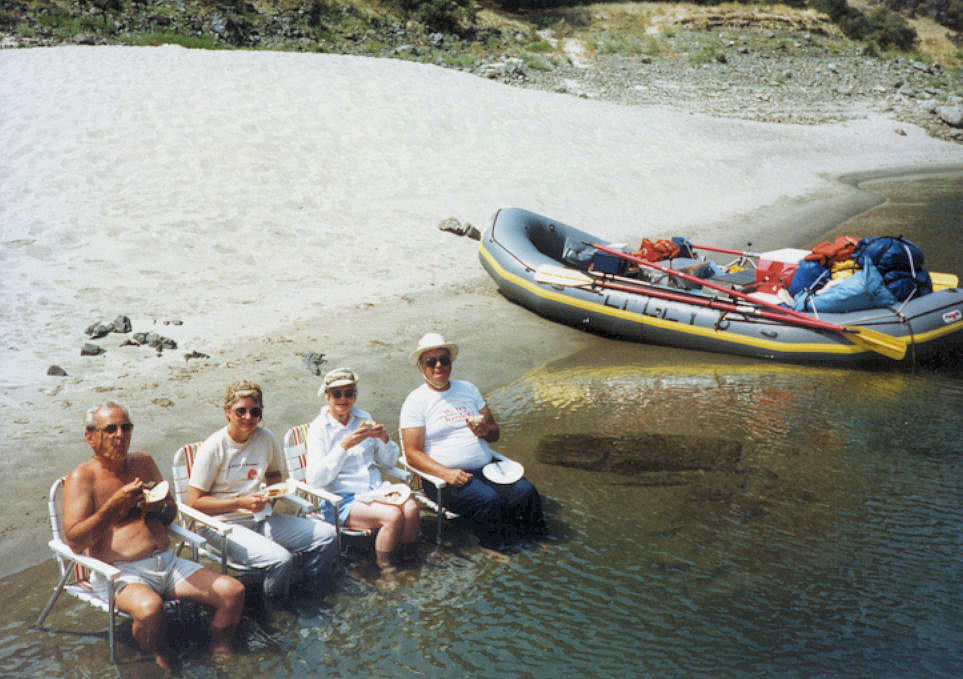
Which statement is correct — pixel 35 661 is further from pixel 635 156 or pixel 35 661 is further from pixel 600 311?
pixel 635 156

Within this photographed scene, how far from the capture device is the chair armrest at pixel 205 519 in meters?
4.89

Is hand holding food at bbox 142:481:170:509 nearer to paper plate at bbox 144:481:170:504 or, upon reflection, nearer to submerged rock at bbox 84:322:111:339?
paper plate at bbox 144:481:170:504

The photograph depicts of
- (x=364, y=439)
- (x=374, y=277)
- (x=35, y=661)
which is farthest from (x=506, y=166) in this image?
(x=35, y=661)

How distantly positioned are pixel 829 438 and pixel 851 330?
232 cm

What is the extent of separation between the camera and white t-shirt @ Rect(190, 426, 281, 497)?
→ 5.04 metres

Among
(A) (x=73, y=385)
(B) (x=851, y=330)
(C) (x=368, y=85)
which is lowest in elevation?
A: (A) (x=73, y=385)

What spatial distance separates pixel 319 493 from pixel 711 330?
6313mm

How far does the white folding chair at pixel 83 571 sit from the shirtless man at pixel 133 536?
0.06m


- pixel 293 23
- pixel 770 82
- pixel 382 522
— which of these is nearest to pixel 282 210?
pixel 382 522

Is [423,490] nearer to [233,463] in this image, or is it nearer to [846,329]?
[233,463]

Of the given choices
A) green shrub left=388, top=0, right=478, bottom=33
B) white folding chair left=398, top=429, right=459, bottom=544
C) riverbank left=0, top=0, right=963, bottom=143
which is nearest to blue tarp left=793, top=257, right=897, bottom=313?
white folding chair left=398, top=429, right=459, bottom=544

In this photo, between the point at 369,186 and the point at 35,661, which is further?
the point at 369,186

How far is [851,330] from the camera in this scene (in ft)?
32.8

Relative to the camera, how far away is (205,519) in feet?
16.2
